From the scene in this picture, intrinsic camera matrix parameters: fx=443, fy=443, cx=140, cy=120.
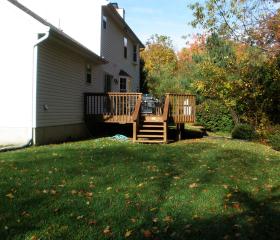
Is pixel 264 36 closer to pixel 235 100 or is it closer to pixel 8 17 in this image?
pixel 235 100

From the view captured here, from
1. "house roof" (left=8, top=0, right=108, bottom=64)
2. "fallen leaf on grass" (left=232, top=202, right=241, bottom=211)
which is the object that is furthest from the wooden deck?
"fallen leaf on grass" (left=232, top=202, right=241, bottom=211)

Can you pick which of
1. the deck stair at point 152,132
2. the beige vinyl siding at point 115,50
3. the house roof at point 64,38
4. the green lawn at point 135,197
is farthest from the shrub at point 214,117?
the green lawn at point 135,197

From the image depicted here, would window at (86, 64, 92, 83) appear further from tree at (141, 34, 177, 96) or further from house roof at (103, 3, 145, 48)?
tree at (141, 34, 177, 96)

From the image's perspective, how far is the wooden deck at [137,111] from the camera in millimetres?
17781

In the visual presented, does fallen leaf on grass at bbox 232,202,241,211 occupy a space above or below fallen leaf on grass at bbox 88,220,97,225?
above

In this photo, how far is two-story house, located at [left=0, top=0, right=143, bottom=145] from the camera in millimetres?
14258

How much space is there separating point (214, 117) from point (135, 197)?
20.6 m

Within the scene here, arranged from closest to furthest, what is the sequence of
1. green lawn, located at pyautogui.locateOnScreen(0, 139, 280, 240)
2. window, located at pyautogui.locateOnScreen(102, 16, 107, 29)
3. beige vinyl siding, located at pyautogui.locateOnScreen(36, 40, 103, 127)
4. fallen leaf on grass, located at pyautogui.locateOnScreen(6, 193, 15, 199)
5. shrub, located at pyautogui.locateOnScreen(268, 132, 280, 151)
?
A: green lawn, located at pyautogui.locateOnScreen(0, 139, 280, 240), fallen leaf on grass, located at pyautogui.locateOnScreen(6, 193, 15, 199), beige vinyl siding, located at pyautogui.locateOnScreen(36, 40, 103, 127), shrub, located at pyautogui.locateOnScreen(268, 132, 280, 151), window, located at pyautogui.locateOnScreen(102, 16, 107, 29)

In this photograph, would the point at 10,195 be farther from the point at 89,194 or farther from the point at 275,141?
the point at 275,141

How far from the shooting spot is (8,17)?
1451cm

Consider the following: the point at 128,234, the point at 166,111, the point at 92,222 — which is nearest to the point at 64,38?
the point at 166,111

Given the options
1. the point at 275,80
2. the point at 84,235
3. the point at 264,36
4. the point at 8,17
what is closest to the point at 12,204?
the point at 84,235

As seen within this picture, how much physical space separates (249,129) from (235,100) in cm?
218

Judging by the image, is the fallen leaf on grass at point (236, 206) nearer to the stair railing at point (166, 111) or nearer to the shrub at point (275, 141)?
the shrub at point (275, 141)
